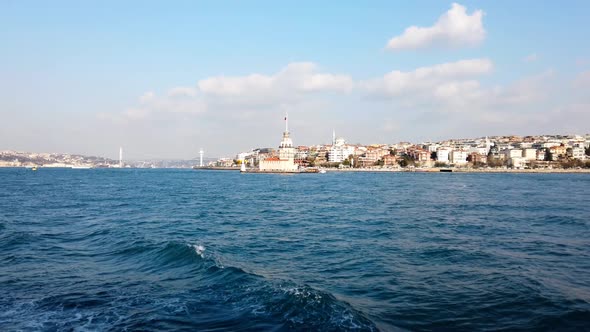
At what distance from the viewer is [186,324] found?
684 cm

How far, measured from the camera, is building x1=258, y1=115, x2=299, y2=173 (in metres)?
112

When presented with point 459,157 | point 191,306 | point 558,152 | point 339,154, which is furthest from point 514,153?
point 191,306

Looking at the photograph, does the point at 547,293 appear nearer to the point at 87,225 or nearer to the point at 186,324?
the point at 186,324

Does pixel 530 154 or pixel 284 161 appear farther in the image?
pixel 530 154

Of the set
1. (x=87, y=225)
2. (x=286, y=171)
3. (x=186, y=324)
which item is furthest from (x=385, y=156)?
(x=186, y=324)

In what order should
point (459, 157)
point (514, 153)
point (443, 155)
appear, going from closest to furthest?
point (514, 153)
point (459, 157)
point (443, 155)

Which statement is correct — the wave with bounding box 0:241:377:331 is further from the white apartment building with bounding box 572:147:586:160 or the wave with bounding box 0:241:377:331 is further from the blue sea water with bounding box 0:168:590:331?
the white apartment building with bounding box 572:147:586:160

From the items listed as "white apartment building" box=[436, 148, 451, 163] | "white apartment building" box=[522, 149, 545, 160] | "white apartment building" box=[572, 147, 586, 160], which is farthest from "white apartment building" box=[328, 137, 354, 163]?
"white apartment building" box=[572, 147, 586, 160]

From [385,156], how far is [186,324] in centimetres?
13721

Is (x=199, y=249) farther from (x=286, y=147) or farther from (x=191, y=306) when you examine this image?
(x=286, y=147)

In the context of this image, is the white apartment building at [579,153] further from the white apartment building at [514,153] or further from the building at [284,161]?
the building at [284,161]

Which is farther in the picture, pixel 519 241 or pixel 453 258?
pixel 519 241

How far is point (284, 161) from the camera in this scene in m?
113

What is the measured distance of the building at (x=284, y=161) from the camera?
112m
